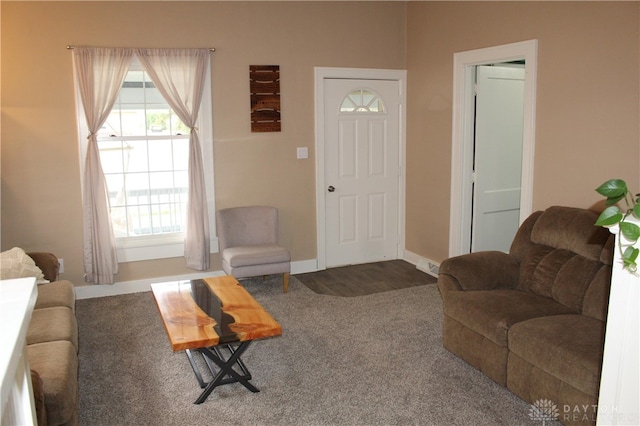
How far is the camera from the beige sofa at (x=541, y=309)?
273 centimetres

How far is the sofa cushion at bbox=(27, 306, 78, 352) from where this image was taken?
9.75ft

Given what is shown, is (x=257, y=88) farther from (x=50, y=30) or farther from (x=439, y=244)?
(x=439, y=244)

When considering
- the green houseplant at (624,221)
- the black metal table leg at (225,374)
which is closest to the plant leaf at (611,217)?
the green houseplant at (624,221)

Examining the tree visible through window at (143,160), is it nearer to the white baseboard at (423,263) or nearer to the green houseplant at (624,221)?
the white baseboard at (423,263)

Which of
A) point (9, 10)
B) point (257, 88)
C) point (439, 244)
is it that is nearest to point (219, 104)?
point (257, 88)

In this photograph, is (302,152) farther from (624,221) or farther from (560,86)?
(624,221)

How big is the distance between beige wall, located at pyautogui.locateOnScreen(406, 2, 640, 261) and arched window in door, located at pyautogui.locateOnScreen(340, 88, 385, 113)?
1.68ft

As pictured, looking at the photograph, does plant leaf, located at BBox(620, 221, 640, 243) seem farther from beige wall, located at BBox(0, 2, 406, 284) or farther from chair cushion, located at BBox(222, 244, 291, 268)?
beige wall, located at BBox(0, 2, 406, 284)

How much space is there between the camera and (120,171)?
500 centimetres

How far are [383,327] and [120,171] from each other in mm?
2723

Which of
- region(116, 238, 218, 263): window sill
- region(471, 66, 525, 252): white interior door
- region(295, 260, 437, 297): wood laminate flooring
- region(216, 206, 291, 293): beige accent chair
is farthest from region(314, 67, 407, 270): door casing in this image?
region(116, 238, 218, 263): window sill

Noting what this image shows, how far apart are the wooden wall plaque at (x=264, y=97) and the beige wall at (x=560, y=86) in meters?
1.50

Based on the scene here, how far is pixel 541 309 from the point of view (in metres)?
3.26

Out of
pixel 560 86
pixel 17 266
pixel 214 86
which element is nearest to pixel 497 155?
pixel 560 86
